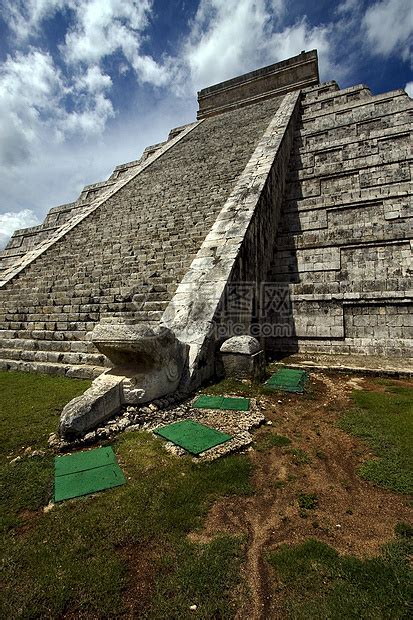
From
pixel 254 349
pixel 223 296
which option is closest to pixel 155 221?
pixel 223 296

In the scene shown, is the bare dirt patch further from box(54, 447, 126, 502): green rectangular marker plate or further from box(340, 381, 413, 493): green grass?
box(340, 381, 413, 493): green grass

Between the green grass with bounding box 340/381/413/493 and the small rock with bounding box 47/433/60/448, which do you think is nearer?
the green grass with bounding box 340/381/413/493

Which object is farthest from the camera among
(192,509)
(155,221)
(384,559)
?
(155,221)

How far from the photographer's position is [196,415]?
4352 millimetres

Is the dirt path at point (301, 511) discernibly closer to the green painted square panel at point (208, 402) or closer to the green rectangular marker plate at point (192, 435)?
the green rectangular marker plate at point (192, 435)

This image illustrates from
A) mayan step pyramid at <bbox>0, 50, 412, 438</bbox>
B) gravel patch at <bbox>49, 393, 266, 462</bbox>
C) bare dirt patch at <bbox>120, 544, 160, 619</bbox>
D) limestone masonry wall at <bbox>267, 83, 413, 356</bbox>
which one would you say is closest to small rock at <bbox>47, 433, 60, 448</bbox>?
gravel patch at <bbox>49, 393, 266, 462</bbox>

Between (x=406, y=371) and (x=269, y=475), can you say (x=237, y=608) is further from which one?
(x=406, y=371)

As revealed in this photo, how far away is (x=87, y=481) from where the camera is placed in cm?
290

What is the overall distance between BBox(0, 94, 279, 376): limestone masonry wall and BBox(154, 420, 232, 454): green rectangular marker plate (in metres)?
1.92

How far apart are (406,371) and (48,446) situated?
6.52m

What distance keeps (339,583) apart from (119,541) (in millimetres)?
1443

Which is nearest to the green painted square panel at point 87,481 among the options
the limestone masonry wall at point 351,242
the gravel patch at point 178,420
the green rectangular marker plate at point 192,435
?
the gravel patch at point 178,420

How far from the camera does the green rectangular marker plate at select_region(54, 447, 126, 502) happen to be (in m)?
2.77

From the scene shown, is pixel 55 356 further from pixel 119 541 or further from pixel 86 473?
pixel 119 541
